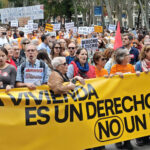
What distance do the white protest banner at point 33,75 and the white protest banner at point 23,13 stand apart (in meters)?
26.9

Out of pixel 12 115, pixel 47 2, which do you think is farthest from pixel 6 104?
pixel 47 2

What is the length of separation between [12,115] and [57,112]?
670 millimetres

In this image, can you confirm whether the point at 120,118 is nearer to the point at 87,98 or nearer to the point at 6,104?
the point at 87,98

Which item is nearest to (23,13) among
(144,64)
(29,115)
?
(144,64)

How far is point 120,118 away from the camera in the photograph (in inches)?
272

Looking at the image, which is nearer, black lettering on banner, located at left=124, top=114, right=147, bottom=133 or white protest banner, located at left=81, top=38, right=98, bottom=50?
black lettering on banner, located at left=124, top=114, right=147, bottom=133

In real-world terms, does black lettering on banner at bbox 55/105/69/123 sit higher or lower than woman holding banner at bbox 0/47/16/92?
lower

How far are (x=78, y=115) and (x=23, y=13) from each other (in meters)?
30.1

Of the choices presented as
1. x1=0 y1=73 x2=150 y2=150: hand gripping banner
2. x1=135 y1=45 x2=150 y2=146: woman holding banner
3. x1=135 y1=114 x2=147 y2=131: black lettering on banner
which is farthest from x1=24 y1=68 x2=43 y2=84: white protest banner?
x1=135 y1=45 x2=150 y2=146: woman holding banner

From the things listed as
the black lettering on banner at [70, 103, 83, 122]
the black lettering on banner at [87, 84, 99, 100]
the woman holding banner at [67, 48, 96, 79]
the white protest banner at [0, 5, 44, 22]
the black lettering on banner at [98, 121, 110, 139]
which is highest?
the white protest banner at [0, 5, 44, 22]

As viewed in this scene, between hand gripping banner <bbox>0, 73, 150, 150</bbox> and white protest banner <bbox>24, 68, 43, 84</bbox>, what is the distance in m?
0.31

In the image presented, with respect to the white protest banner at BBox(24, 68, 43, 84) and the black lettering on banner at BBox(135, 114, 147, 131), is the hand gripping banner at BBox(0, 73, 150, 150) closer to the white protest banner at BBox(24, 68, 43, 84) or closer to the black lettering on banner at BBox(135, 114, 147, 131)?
the black lettering on banner at BBox(135, 114, 147, 131)

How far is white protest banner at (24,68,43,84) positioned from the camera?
6.64m

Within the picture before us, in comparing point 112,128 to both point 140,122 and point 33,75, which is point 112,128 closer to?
point 140,122
